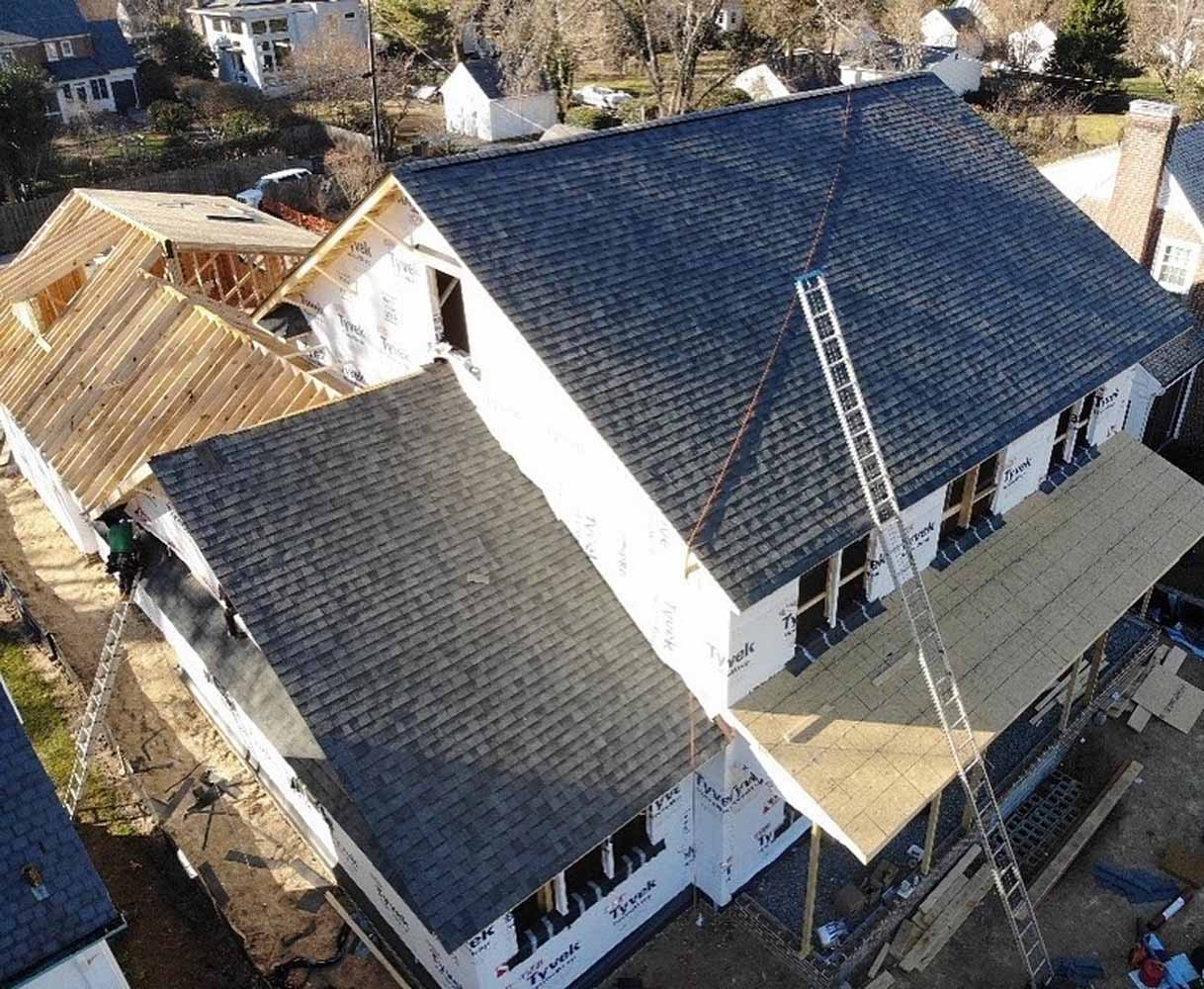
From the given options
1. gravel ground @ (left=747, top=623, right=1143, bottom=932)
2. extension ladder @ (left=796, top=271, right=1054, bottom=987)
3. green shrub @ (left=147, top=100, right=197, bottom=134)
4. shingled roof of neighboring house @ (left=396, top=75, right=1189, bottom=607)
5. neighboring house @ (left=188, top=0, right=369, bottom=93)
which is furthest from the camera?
neighboring house @ (left=188, top=0, right=369, bottom=93)

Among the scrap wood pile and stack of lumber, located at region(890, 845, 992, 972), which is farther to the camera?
Answer: the scrap wood pile

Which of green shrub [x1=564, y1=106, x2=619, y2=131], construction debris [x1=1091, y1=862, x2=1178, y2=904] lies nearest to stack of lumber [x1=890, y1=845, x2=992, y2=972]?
construction debris [x1=1091, y1=862, x2=1178, y2=904]

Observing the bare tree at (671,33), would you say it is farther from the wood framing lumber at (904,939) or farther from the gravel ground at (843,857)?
the wood framing lumber at (904,939)

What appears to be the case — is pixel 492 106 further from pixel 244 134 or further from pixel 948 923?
pixel 948 923

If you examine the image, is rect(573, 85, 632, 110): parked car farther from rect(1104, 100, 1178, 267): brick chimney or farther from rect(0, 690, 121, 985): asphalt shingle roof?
rect(0, 690, 121, 985): asphalt shingle roof

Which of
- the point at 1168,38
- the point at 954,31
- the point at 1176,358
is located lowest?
the point at 1176,358

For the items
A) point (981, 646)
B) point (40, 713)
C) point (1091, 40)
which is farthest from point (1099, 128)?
point (40, 713)

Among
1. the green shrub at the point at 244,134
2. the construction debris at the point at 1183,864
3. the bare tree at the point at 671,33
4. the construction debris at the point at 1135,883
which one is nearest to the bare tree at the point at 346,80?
the green shrub at the point at 244,134

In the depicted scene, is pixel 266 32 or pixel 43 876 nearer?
pixel 43 876
